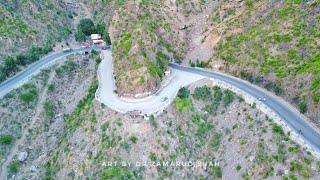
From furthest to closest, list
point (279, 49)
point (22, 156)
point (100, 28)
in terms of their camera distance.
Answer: point (100, 28) → point (279, 49) → point (22, 156)

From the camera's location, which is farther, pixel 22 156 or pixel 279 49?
pixel 279 49

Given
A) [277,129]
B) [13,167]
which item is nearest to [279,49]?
[277,129]

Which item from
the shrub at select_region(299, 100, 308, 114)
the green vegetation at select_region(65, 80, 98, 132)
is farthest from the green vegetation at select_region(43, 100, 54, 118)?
the shrub at select_region(299, 100, 308, 114)

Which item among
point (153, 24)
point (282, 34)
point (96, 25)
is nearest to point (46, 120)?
point (153, 24)

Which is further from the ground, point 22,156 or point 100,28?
point 100,28

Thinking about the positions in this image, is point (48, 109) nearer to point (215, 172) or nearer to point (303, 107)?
point (215, 172)

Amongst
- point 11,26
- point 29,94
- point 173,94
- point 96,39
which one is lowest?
point 173,94

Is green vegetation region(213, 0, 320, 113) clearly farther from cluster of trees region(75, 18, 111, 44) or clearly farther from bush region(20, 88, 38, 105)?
Result: bush region(20, 88, 38, 105)
